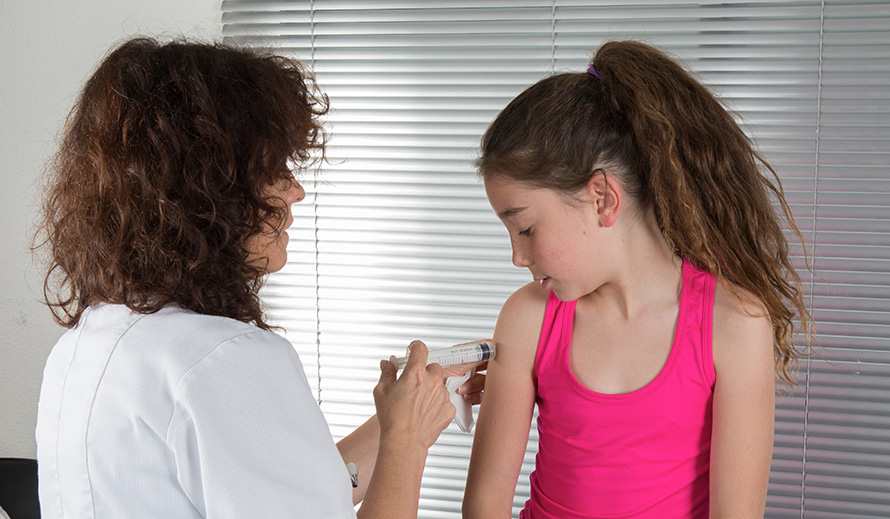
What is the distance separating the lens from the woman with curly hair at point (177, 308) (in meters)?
A: 0.81

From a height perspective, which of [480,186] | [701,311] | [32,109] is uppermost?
[32,109]

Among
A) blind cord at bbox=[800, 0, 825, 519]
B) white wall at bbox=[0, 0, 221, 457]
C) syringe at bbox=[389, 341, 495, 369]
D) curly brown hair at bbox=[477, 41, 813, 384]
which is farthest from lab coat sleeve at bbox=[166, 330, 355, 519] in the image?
white wall at bbox=[0, 0, 221, 457]

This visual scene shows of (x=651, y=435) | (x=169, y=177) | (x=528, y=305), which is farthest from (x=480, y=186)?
(x=169, y=177)

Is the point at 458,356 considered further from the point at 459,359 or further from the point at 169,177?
the point at 169,177

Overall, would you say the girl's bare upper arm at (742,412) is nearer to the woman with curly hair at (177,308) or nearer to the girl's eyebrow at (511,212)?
the girl's eyebrow at (511,212)

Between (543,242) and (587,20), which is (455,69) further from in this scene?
(543,242)

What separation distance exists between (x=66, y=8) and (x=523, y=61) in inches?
55.7

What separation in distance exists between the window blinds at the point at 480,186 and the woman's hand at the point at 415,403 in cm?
100

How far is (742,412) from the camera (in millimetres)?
1174

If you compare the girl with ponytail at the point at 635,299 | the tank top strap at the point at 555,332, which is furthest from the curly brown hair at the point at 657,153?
the tank top strap at the point at 555,332

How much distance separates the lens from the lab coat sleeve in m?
0.80

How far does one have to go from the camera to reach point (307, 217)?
2.29 m

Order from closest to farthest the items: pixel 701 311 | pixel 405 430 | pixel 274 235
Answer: pixel 274 235 → pixel 405 430 → pixel 701 311

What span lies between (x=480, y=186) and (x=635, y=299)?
958 mm
